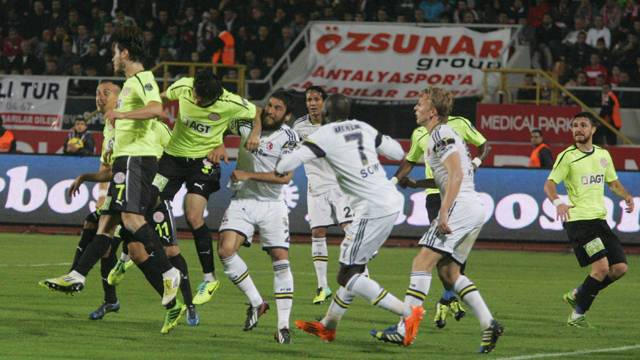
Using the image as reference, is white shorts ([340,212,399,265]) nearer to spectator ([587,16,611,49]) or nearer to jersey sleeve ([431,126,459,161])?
jersey sleeve ([431,126,459,161])

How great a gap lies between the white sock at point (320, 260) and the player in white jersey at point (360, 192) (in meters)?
3.90

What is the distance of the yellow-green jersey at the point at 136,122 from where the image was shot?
37.2ft

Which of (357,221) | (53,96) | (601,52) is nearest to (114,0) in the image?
(53,96)

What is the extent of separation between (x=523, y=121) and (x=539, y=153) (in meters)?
2.52

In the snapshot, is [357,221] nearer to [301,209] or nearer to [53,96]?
[301,209]

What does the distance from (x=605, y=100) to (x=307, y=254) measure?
28.1ft

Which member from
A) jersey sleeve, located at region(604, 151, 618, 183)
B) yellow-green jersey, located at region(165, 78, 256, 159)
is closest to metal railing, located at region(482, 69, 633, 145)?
jersey sleeve, located at region(604, 151, 618, 183)

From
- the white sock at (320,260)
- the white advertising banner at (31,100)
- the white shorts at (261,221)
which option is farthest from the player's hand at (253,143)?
the white advertising banner at (31,100)

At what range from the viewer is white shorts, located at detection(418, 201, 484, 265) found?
10.8 meters

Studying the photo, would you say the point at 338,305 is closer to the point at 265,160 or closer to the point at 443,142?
the point at 443,142

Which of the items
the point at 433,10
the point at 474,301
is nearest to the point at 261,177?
the point at 474,301

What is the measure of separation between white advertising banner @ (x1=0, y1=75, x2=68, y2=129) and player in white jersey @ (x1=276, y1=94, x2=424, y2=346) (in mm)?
19062

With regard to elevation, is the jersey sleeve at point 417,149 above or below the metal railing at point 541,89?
above

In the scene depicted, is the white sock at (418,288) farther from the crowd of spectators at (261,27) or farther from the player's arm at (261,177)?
the crowd of spectators at (261,27)
